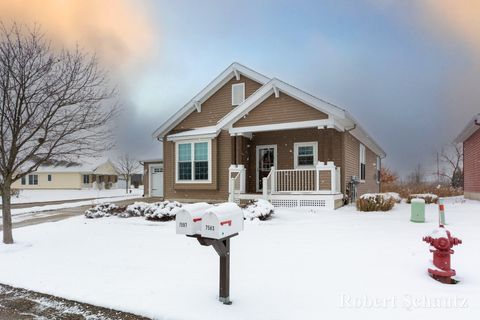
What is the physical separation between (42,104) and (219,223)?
6.86 metres

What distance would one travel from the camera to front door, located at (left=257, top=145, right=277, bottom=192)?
48.6 feet

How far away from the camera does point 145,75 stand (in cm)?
1922

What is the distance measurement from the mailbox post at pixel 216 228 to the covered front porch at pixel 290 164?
8470 mm

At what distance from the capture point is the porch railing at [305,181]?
11836 mm

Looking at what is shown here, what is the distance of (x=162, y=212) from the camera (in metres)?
10.4

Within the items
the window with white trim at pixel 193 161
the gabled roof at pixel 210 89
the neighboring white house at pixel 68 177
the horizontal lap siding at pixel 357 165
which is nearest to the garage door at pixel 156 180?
the gabled roof at pixel 210 89

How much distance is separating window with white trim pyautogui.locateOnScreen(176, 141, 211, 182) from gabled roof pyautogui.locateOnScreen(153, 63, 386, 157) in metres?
0.50

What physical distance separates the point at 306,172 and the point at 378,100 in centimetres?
2783

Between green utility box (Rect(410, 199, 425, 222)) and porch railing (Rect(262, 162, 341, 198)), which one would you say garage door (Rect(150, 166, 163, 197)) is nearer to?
porch railing (Rect(262, 162, 341, 198))

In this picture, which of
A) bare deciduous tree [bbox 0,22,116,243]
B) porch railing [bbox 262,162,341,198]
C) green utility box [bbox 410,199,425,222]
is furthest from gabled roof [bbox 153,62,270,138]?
green utility box [bbox 410,199,425,222]

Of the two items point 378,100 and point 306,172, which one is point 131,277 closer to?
point 306,172

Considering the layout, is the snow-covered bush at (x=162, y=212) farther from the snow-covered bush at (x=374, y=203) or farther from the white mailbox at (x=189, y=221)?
the white mailbox at (x=189, y=221)

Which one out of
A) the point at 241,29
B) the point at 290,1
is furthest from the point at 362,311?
the point at 241,29

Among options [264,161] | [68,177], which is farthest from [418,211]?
[68,177]
